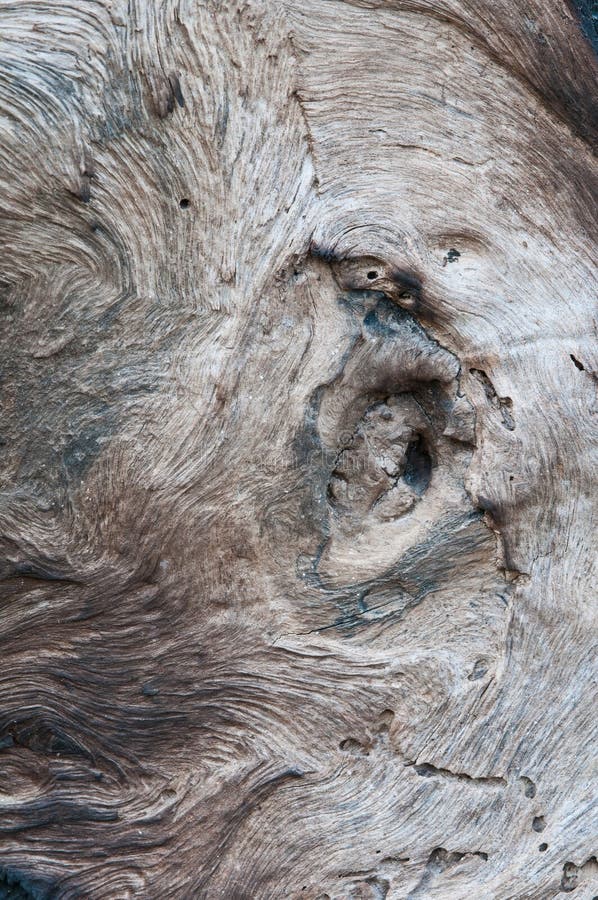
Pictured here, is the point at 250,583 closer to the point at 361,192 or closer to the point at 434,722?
the point at 434,722

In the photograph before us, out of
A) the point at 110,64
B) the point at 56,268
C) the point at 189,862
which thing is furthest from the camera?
the point at 189,862

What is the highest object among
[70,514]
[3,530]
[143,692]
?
[70,514]

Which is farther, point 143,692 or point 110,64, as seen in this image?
point 143,692

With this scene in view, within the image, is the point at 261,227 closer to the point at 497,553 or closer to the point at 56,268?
the point at 56,268

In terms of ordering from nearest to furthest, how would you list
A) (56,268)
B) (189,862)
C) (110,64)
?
(110,64) < (56,268) < (189,862)

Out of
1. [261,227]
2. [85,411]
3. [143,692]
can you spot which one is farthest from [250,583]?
[261,227]

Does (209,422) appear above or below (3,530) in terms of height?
above

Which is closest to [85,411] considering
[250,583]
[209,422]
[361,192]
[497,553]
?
[209,422]
